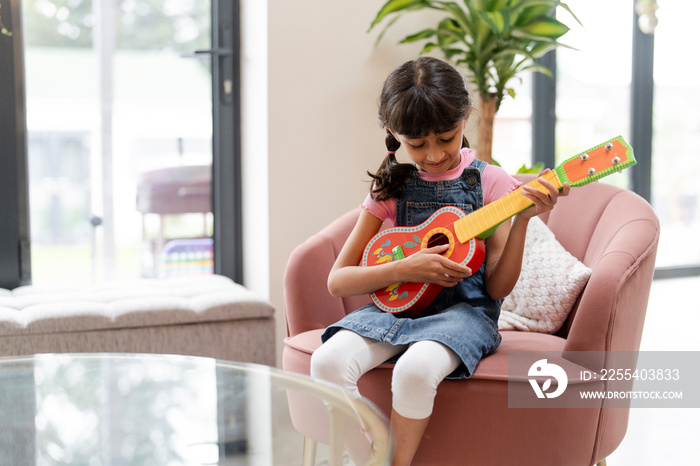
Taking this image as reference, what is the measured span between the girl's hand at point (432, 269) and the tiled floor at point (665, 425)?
0.85m

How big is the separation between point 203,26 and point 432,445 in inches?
76.8

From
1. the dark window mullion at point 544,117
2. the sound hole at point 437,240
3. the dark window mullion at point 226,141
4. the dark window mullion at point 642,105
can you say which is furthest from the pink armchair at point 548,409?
the dark window mullion at point 642,105

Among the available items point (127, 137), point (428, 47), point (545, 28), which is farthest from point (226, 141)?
point (545, 28)

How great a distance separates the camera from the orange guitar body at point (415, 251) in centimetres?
138

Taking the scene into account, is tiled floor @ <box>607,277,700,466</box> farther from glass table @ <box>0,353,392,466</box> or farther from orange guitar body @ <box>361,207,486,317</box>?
glass table @ <box>0,353,392,466</box>

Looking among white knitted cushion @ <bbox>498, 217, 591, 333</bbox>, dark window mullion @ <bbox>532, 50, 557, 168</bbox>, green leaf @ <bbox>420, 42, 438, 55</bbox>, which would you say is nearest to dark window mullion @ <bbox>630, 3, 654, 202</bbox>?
dark window mullion @ <bbox>532, 50, 557, 168</bbox>

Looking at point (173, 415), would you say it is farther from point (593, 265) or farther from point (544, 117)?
point (544, 117)

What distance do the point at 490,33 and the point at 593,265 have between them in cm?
96

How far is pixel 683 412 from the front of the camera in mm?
2252

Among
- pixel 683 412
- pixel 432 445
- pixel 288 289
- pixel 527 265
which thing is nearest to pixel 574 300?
pixel 527 265

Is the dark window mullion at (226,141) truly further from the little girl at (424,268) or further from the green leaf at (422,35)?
the little girl at (424,268)

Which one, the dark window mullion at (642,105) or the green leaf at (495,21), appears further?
the dark window mullion at (642,105)

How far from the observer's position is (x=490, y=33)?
7.39ft

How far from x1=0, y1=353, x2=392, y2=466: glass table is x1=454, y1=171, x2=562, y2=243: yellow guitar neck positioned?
0.54 meters
